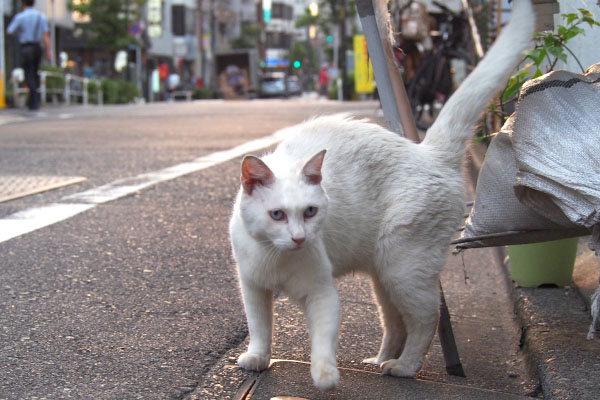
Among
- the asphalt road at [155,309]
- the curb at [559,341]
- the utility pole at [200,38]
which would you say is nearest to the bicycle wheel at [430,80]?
the asphalt road at [155,309]

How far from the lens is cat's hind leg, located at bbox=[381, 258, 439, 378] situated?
8.64 feet

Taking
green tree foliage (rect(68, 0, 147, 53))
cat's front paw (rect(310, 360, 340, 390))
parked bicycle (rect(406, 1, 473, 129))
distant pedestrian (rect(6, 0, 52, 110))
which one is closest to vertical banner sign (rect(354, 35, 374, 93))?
distant pedestrian (rect(6, 0, 52, 110))

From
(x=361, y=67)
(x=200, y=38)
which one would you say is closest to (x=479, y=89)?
(x=361, y=67)

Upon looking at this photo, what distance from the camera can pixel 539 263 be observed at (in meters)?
3.52

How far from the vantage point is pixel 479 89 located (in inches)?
109

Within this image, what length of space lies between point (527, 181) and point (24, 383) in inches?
62.5

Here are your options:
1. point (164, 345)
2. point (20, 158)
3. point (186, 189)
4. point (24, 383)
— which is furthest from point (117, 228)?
point (20, 158)

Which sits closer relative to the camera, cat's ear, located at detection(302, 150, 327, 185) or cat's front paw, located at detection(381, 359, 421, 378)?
cat's ear, located at detection(302, 150, 327, 185)

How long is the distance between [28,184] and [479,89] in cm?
397

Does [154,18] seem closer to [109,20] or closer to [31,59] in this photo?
[109,20]

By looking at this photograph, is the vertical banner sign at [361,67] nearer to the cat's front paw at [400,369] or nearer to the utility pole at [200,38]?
the cat's front paw at [400,369]

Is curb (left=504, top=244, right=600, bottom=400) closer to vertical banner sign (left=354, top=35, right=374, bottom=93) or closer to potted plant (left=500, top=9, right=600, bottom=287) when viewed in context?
potted plant (left=500, top=9, right=600, bottom=287)

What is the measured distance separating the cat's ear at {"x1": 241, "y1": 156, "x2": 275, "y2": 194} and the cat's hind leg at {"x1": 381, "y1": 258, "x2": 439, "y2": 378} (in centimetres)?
55

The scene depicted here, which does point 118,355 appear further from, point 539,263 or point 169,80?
point 169,80
